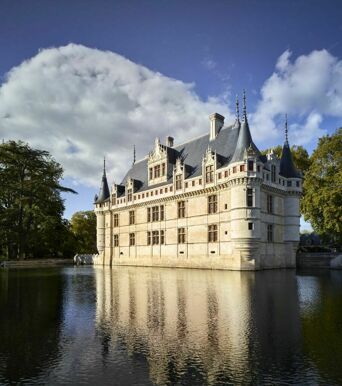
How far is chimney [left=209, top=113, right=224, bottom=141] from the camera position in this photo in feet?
138

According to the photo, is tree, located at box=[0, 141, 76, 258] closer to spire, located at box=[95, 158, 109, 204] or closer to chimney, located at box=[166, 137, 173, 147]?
spire, located at box=[95, 158, 109, 204]

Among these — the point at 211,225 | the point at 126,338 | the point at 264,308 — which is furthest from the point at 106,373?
the point at 211,225

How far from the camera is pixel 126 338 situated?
30.5 feet

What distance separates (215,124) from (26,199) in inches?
1047

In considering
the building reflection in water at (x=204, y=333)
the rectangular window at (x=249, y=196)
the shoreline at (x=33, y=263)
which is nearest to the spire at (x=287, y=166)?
the rectangular window at (x=249, y=196)

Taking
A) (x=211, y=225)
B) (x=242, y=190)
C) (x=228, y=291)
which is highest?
(x=242, y=190)

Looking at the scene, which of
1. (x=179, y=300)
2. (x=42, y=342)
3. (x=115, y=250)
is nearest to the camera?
(x=42, y=342)

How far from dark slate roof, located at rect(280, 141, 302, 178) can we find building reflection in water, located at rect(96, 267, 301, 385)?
24.9 m

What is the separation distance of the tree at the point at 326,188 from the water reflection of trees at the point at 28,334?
29.3 meters

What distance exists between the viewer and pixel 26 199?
50.6 m

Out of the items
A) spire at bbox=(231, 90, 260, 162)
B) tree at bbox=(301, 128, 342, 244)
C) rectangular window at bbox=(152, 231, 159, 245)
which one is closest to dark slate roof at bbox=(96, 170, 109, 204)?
rectangular window at bbox=(152, 231, 159, 245)

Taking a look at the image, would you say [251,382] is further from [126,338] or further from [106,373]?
[126,338]

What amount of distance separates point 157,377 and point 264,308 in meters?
7.38

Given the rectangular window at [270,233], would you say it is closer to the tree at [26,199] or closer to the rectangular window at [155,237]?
the rectangular window at [155,237]
